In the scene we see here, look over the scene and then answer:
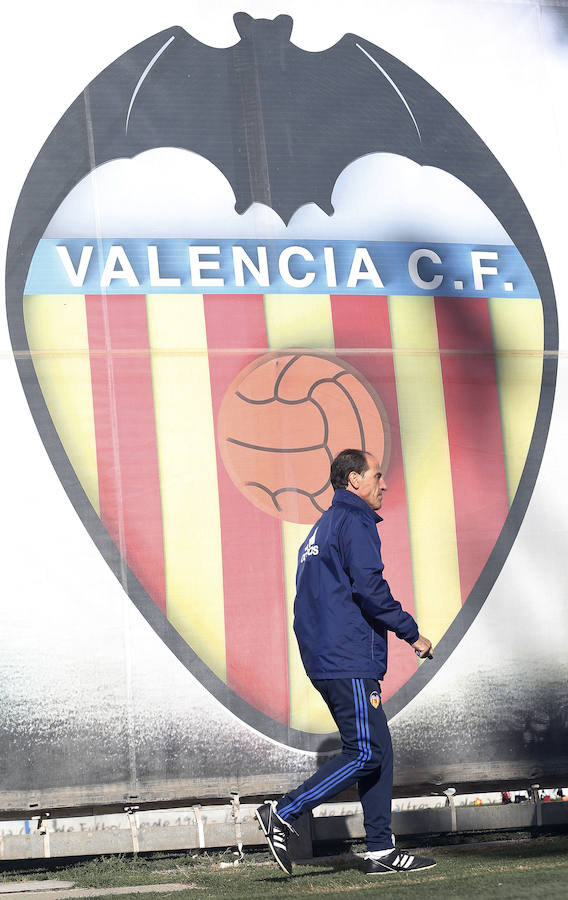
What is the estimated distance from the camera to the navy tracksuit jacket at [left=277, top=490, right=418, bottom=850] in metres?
3.52

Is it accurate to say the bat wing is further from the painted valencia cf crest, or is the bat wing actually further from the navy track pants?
the navy track pants

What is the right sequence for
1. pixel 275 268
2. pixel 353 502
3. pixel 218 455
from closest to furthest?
pixel 353 502
pixel 218 455
pixel 275 268

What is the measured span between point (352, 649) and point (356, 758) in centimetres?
33

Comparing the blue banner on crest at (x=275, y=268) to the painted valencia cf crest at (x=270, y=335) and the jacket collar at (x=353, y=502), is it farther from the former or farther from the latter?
the jacket collar at (x=353, y=502)

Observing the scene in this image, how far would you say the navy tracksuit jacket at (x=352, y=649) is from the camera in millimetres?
3523

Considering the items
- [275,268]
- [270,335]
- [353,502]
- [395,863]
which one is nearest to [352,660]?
[353,502]

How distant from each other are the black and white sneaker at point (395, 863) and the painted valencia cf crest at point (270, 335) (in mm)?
629

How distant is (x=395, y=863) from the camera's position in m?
3.56

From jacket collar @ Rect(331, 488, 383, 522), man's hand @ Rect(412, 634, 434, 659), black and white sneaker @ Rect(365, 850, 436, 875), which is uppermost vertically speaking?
jacket collar @ Rect(331, 488, 383, 522)

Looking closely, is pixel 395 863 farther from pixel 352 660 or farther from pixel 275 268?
pixel 275 268

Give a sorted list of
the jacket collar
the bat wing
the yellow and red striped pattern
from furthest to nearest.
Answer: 1. the bat wing
2. the yellow and red striped pattern
3. the jacket collar

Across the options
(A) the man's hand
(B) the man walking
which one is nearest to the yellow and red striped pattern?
(B) the man walking

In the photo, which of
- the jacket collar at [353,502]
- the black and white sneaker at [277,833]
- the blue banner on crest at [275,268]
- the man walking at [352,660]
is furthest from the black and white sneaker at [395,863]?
the blue banner on crest at [275,268]

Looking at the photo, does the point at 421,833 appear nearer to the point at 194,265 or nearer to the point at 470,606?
the point at 470,606
